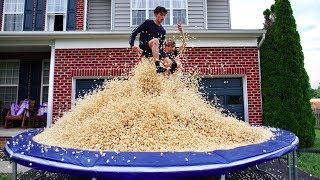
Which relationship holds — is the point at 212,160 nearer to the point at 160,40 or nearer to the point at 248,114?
the point at 160,40

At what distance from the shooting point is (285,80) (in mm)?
8375

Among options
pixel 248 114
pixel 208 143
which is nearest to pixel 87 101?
pixel 208 143

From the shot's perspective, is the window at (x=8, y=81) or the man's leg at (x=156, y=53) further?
the window at (x=8, y=81)

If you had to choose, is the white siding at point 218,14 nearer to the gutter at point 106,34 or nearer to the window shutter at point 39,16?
the gutter at point 106,34

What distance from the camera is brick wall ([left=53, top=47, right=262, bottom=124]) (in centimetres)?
823

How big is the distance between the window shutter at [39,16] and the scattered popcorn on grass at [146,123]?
864cm

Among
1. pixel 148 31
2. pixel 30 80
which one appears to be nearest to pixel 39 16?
pixel 30 80

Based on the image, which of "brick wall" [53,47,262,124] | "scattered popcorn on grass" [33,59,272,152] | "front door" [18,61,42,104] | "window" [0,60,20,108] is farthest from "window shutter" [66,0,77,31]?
"scattered popcorn on grass" [33,59,272,152]

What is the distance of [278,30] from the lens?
28.5 ft

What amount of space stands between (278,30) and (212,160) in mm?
7398

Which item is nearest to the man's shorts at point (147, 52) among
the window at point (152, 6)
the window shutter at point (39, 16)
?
the window at point (152, 6)

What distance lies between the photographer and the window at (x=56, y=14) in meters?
11.7

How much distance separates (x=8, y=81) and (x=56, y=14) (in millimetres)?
3286

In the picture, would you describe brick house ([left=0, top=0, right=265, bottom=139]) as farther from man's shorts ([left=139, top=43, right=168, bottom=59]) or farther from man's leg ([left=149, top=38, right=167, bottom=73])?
man's leg ([left=149, top=38, right=167, bottom=73])
